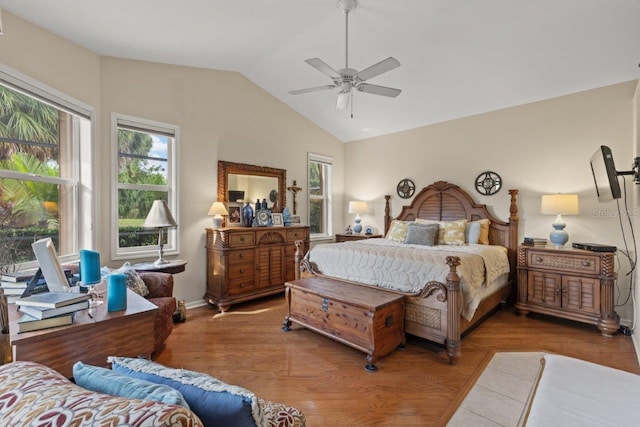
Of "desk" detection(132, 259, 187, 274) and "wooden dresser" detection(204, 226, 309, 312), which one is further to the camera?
"wooden dresser" detection(204, 226, 309, 312)

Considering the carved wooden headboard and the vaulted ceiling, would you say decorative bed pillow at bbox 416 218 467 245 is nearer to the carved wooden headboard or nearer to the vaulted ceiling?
the carved wooden headboard

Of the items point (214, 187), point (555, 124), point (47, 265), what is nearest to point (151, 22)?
point (214, 187)

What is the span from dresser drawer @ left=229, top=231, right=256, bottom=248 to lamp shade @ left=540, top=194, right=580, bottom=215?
3.75 m

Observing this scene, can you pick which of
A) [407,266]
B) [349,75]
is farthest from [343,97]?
[407,266]

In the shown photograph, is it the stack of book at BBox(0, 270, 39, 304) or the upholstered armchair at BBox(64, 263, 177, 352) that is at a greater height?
the stack of book at BBox(0, 270, 39, 304)

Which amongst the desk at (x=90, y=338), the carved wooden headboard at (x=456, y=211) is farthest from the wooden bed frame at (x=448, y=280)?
the desk at (x=90, y=338)

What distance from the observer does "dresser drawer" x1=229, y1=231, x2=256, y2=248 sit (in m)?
3.96

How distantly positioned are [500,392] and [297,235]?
3267mm

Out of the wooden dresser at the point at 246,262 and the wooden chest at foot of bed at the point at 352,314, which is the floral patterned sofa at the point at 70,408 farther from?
the wooden dresser at the point at 246,262

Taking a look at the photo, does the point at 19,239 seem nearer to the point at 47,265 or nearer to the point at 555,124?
the point at 47,265

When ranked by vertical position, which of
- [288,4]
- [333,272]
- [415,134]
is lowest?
[333,272]

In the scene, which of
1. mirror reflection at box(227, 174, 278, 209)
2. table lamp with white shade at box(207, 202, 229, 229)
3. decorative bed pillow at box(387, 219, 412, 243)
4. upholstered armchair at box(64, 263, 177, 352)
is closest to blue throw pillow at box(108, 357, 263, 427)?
upholstered armchair at box(64, 263, 177, 352)

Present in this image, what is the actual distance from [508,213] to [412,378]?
2999mm

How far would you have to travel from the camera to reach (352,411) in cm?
200
